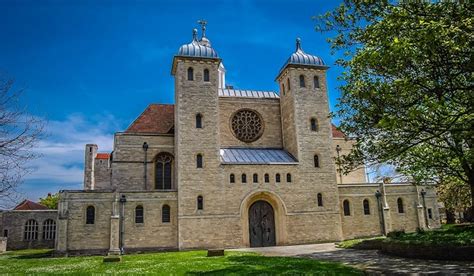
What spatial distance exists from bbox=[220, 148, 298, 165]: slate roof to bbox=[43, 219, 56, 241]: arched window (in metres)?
21.4

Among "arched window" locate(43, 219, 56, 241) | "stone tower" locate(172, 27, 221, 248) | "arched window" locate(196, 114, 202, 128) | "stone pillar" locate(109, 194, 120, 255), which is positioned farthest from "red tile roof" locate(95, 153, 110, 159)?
"arched window" locate(196, 114, 202, 128)

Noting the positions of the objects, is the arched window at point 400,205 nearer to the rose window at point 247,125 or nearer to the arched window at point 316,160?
the arched window at point 316,160

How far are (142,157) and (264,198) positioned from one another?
9.23 metres

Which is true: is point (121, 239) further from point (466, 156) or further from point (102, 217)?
point (466, 156)

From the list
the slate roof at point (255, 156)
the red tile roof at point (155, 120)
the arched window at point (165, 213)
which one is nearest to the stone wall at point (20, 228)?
the red tile roof at point (155, 120)

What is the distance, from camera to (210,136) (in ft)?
83.2

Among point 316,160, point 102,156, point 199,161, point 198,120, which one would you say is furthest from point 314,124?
point 102,156

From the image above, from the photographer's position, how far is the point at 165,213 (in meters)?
23.9

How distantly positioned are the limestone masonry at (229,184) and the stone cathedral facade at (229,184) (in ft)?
0.22

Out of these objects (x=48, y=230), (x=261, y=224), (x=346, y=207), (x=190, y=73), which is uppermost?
(x=190, y=73)

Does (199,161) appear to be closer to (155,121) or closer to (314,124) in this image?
(155,121)

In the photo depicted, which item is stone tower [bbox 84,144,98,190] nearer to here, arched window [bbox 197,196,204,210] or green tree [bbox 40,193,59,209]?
arched window [bbox 197,196,204,210]

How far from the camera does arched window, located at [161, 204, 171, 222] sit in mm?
23766

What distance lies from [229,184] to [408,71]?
1610cm
